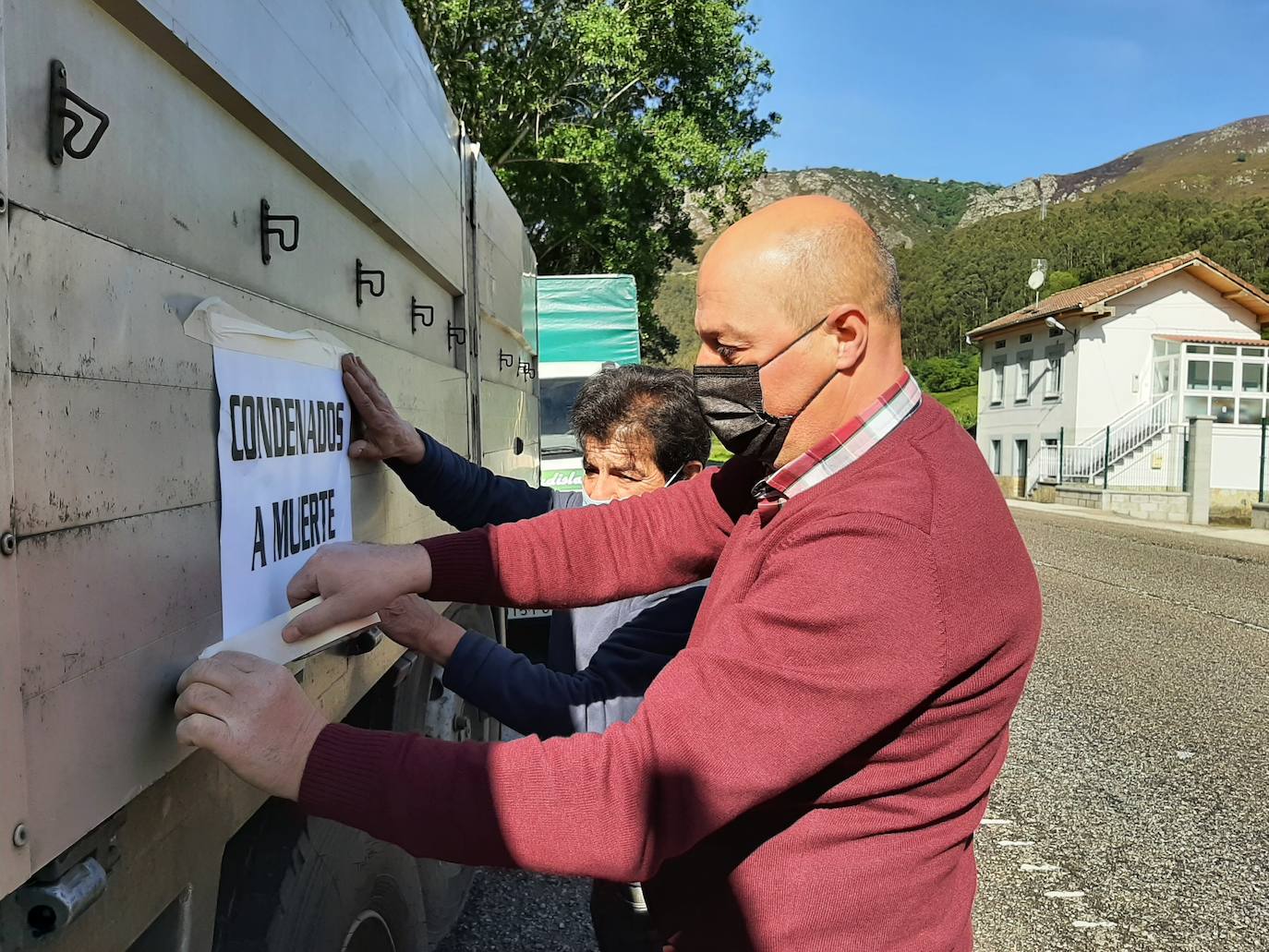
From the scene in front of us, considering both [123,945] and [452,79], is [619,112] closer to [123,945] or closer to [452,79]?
[452,79]

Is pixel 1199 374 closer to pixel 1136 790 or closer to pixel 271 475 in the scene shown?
pixel 1136 790

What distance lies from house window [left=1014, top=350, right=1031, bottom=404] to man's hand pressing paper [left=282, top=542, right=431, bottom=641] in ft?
104

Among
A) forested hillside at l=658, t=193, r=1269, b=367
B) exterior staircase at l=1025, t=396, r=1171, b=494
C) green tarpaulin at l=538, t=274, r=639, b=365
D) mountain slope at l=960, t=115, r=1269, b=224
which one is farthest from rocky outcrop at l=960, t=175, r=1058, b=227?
green tarpaulin at l=538, t=274, r=639, b=365

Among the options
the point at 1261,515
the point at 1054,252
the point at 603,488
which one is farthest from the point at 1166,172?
the point at 603,488

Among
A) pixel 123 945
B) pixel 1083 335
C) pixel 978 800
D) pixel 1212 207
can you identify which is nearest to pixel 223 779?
pixel 123 945

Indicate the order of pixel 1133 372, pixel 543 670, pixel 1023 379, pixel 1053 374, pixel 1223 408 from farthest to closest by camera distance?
pixel 1023 379, pixel 1053 374, pixel 1133 372, pixel 1223 408, pixel 543 670

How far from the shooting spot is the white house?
25.4m

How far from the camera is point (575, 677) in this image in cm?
210

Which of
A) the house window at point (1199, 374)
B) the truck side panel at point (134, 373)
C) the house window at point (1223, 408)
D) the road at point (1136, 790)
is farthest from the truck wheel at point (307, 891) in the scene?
the house window at point (1199, 374)

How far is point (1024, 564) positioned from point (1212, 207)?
331 ft

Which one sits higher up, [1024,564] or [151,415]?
[151,415]

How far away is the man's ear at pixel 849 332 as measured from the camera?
1509mm

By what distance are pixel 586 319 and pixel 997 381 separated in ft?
84.6

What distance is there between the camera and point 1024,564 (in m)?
1.46
